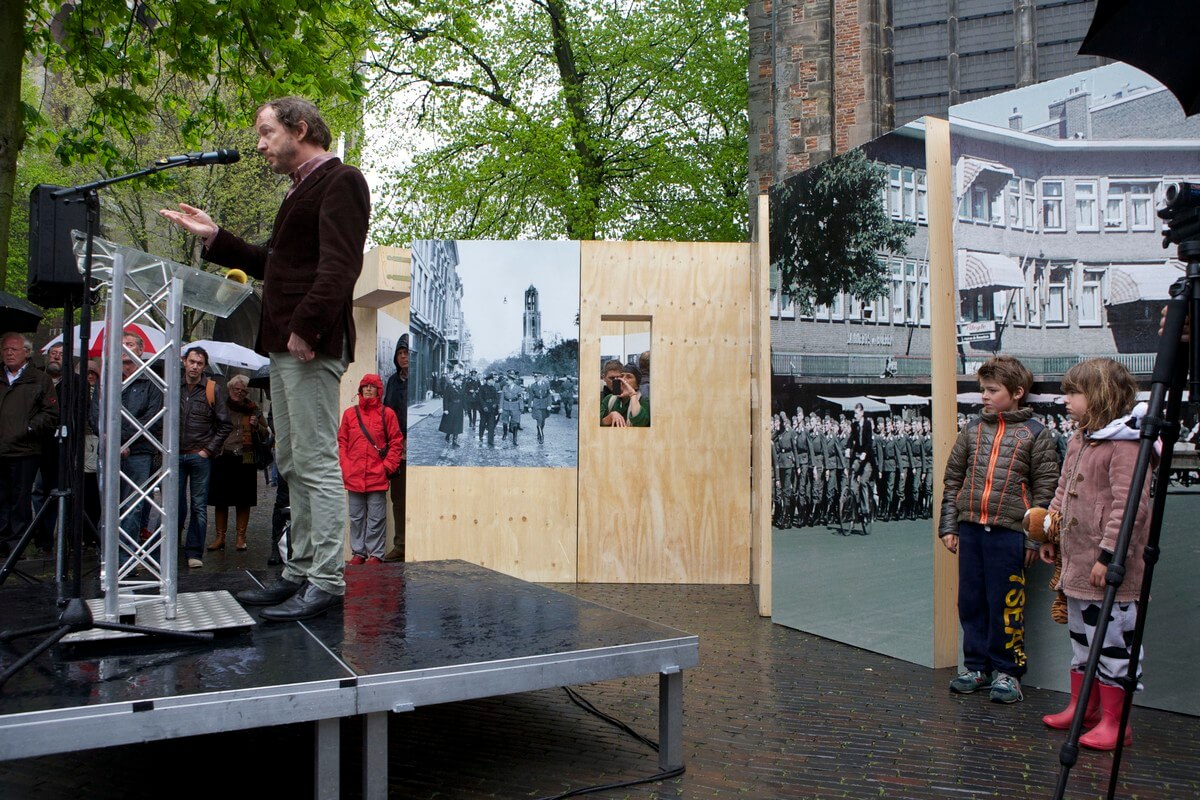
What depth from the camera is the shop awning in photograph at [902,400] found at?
722cm

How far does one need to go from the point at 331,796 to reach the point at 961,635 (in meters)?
4.26

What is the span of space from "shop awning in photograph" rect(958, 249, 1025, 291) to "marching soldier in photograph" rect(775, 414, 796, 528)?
2.13 m

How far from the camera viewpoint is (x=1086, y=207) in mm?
6340

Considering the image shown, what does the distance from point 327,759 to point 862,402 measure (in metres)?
4.99

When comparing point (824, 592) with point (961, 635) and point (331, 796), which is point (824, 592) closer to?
point (961, 635)

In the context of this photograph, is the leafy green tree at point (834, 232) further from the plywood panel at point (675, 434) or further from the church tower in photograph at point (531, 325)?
the church tower in photograph at point (531, 325)

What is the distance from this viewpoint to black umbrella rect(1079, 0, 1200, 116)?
14.2 ft

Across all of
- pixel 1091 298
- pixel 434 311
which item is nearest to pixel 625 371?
pixel 434 311

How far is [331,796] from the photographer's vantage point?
384 cm

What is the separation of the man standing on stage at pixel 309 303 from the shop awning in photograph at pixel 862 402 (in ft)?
13.3

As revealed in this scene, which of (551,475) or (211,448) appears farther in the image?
(211,448)

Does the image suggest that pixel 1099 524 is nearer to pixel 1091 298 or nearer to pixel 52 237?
pixel 1091 298

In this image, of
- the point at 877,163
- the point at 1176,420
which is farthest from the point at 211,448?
the point at 1176,420

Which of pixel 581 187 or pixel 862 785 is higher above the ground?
pixel 581 187
